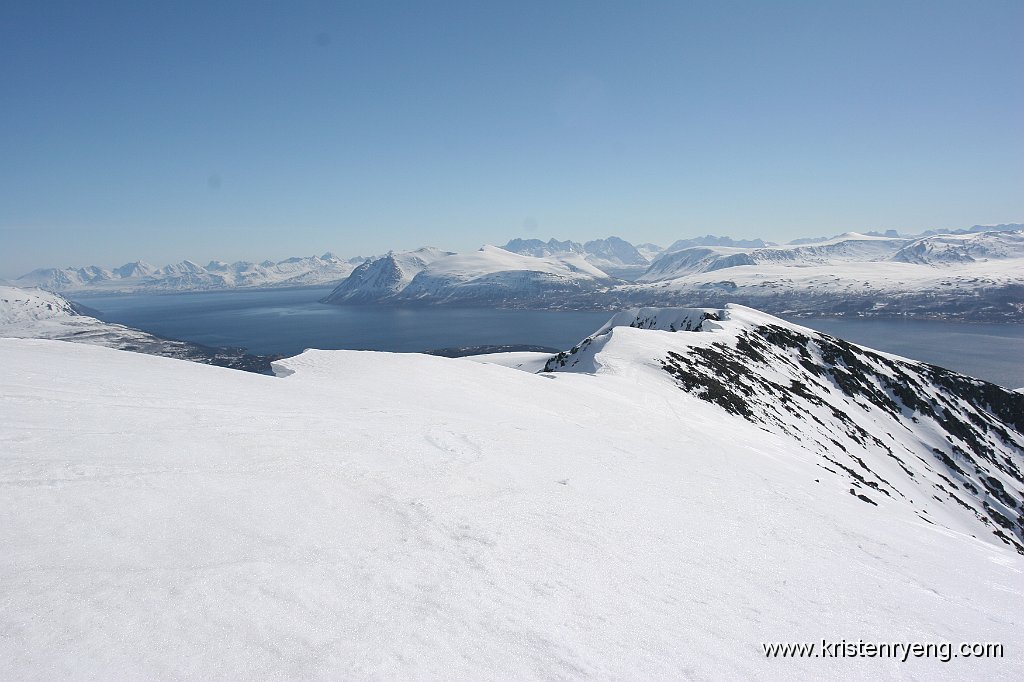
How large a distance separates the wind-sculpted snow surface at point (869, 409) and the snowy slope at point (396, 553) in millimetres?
13368

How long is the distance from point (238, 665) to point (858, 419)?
60275mm

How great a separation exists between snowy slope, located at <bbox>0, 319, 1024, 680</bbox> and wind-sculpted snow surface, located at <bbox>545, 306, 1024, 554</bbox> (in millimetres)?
13368

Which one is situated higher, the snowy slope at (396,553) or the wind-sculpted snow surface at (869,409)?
the snowy slope at (396,553)

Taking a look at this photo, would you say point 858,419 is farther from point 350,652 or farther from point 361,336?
point 361,336

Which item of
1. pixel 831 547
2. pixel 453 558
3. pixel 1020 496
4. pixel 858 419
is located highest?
pixel 453 558

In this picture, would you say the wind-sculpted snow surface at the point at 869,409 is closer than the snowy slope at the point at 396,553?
No

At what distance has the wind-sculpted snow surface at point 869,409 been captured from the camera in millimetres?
36781

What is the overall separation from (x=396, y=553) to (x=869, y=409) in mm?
63596

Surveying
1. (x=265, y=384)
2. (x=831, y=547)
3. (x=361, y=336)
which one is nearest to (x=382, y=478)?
(x=265, y=384)

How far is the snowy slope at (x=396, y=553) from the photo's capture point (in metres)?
5.55

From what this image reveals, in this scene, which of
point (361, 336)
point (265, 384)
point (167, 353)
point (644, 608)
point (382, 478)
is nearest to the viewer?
point (644, 608)

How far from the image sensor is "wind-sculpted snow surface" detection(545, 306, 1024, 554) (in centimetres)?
3678

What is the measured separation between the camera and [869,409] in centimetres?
5316

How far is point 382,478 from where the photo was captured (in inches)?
422
